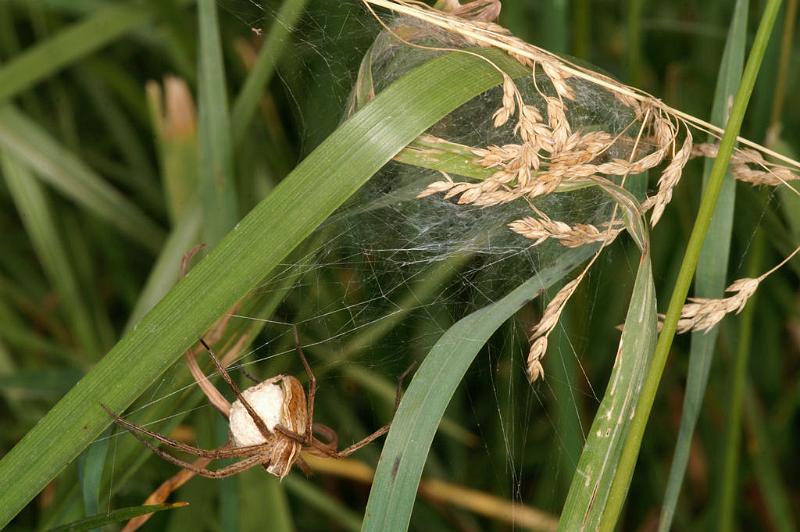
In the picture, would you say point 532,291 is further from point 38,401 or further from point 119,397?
point 38,401

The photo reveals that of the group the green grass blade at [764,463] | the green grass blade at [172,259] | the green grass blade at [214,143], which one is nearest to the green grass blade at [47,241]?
the green grass blade at [172,259]

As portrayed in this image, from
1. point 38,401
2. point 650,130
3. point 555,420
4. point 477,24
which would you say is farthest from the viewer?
point 38,401

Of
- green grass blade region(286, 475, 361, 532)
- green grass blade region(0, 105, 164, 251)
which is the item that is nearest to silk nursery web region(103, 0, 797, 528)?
green grass blade region(286, 475, 361, 532)

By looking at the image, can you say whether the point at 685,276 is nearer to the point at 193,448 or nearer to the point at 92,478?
the point at 193,448

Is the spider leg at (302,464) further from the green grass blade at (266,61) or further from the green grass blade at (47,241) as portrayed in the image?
the green grass blade at (47,241)

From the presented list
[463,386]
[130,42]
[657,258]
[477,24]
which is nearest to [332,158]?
[477,24]

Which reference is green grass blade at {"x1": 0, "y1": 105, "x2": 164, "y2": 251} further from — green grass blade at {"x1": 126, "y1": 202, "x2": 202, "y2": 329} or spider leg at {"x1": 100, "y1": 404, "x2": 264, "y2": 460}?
spider leg at {"x1": 100, "y1": 404, "x2": 264, "y2": 460}
